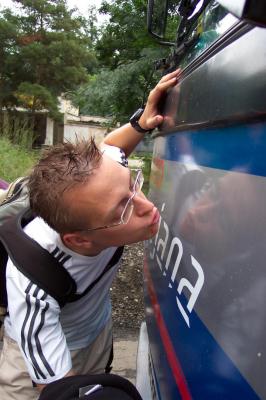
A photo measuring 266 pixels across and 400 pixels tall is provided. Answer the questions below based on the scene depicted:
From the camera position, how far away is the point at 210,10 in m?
1.49

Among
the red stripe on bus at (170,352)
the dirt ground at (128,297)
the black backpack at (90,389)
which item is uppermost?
the black backpack at (90,389)

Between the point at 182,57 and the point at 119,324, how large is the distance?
2382mm

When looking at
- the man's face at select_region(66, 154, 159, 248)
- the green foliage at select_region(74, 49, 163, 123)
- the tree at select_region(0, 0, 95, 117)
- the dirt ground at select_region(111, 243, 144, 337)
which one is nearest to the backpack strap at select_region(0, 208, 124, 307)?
the man's face at select_region(66, 154, 159, 248)

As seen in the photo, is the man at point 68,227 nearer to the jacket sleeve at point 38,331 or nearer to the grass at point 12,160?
the jacket sleeve at point 38,331

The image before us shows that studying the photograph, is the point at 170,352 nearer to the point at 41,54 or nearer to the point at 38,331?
the point at 38,331

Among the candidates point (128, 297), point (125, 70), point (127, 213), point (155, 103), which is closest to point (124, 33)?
point (125, 70)

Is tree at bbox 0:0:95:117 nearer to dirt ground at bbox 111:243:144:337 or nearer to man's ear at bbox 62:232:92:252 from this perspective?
dirt ground at bbox 111:243:144:337

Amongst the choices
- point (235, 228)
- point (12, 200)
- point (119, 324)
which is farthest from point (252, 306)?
point (119, 324)

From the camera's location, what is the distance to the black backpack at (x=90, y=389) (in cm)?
95

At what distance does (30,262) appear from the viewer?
1.18 meters

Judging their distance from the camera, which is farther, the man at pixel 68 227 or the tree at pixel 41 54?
the tree at pixel 41 54

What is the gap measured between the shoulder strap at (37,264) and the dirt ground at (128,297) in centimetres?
228

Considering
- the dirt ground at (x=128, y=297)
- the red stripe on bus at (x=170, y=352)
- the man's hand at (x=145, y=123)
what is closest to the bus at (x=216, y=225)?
the red stripe on bus at (x=170, y=352)

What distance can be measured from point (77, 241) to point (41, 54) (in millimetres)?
20424
